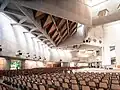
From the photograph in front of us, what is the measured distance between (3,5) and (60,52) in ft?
97.5

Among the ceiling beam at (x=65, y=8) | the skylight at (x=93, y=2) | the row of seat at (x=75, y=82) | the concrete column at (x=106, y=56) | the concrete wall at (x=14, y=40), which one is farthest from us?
the concrete column at (x=106, y=56)

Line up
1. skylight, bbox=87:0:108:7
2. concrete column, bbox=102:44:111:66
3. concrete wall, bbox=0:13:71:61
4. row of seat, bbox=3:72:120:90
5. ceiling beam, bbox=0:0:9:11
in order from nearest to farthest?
row of seat, bbox=3:72:120:90 < ceiling beam, bbox=0:0:9:11 < concrete wall, bbox=0:13:71:61 < skylight, bbox=87:0:108:7 < concrete column, bbox=102:44:111:66

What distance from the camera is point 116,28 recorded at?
3450 cm

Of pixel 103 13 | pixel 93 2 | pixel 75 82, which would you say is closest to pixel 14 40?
pixel 103 13

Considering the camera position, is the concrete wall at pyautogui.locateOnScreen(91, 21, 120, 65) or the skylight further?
the concrete wall at pyautogui.locateOnScreen(91, 21, 120, 65)

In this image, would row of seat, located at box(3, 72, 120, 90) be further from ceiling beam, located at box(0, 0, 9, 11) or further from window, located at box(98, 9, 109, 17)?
window, located at box(98, 9, 109, 17)

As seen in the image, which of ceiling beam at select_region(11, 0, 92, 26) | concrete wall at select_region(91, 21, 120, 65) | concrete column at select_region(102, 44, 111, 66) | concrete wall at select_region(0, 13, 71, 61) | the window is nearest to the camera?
ceiling beam at select_region(11, 0, 92, 26)

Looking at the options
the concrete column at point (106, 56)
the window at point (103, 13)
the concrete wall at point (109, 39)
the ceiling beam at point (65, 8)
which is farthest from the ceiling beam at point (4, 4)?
the concrete column at point (106, 56)

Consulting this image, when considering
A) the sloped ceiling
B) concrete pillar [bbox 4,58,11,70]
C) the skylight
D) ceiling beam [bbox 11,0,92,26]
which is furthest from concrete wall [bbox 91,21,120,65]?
concrete pillar [bbox 4,58,11,70]

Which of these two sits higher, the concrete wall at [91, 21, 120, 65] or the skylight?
the skylight

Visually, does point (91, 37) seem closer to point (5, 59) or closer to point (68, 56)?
point (68, 56)

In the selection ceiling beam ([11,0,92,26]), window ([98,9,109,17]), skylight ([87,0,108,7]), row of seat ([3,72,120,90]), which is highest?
skylight ([87,0,108,7])

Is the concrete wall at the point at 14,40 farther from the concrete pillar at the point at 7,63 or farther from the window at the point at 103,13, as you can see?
the window at the point at 103,13

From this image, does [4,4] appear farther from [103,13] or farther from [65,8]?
[103,13]
